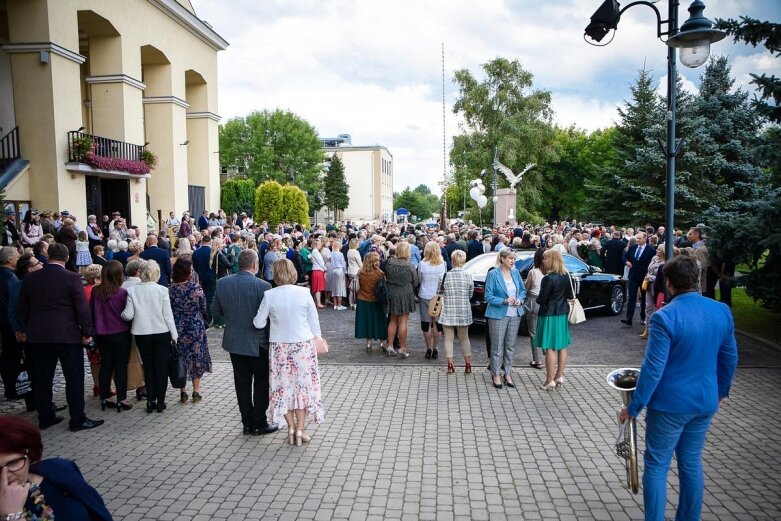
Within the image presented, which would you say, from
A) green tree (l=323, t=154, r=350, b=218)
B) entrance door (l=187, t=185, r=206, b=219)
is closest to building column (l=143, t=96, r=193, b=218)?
entrance door (l=187, t=185, r=206, b=219)

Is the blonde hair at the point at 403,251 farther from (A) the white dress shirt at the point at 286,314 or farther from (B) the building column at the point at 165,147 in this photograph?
(B) the building column at the point at 165,147

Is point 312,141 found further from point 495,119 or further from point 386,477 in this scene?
point 386,477

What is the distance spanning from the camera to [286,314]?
20.2 ft

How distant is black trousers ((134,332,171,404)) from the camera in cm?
719

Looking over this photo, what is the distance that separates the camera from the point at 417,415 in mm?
7164

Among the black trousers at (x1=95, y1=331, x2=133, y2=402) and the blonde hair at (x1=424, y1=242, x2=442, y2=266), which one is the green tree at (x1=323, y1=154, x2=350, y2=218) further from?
the black trousers at (x1=95, y1=331, x2=133, y2=402)

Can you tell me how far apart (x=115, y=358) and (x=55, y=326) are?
1.06m

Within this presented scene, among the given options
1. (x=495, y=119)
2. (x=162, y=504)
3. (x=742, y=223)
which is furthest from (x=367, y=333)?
(x=495, y=119)

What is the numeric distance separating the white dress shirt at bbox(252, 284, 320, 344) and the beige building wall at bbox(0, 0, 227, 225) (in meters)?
16.8

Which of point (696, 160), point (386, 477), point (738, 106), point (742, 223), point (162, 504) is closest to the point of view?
point (162, 504)

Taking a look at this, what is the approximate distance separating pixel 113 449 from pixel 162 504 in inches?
63.2

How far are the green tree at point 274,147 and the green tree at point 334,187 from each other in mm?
5202

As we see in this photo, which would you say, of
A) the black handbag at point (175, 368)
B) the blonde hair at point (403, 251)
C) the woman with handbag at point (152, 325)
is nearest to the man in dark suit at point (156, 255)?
the woman with handbag at point (152, 325)

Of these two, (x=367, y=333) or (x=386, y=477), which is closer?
(x=386, y=477)
